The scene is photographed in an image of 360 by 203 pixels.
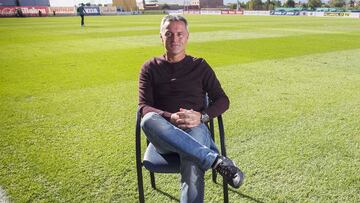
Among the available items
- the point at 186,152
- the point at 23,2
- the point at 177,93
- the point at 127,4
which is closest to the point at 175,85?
the point at 177,93

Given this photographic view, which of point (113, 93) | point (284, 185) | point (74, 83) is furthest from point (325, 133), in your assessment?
point (74, 83)

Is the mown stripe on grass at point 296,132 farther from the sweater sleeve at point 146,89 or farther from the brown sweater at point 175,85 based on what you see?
the sweater sleeve at point 146,89

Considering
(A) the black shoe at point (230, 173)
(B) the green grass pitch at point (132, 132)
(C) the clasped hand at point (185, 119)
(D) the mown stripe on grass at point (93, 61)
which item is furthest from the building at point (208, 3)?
(A) the black shoe at point (230, 173)

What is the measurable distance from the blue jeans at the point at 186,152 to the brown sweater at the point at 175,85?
18.4 inches

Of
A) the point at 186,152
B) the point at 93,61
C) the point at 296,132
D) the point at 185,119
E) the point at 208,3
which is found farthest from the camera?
the point at 208,3

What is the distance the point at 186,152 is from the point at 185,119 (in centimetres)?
37

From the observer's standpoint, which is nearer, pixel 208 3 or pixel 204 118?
pixel 204 118

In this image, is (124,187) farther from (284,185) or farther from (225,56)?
(225,56)

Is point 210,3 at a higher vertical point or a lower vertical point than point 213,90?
higher

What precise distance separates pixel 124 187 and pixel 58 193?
677 millimetres

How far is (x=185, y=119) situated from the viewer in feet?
9.75

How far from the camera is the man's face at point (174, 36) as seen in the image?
10.8 ft

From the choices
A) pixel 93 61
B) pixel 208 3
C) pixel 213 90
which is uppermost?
pixel 208 3

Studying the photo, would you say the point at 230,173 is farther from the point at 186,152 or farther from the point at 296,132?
the point at 296,132
